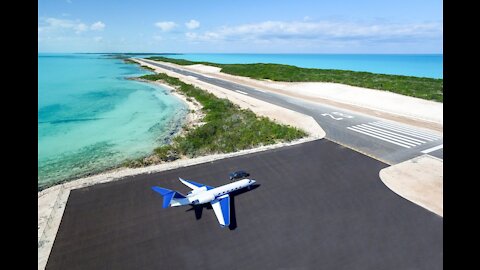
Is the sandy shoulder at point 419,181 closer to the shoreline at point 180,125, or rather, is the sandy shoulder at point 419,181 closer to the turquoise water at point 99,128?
the shoreline at point 180,125

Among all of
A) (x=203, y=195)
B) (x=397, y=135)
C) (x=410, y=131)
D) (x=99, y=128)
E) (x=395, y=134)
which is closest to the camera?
(x=203, y=195)

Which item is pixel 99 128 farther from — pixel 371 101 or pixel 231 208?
pixel 371 101

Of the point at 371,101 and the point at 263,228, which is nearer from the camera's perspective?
the point at 263,228

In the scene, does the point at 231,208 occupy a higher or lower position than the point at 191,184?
lower

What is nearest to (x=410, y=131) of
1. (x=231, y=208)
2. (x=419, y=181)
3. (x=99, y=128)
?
(x=419, y=181)

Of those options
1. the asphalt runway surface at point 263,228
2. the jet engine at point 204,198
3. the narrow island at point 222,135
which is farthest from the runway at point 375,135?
the jet engine at point 204,198

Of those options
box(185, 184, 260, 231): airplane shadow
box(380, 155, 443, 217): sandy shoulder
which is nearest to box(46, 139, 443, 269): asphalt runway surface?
box(185, 184, 260, 231): airplane shadow

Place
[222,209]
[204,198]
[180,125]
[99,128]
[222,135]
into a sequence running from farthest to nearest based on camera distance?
[99,128] → [180,125] → [222,135] → [204,198] → [222,209]
